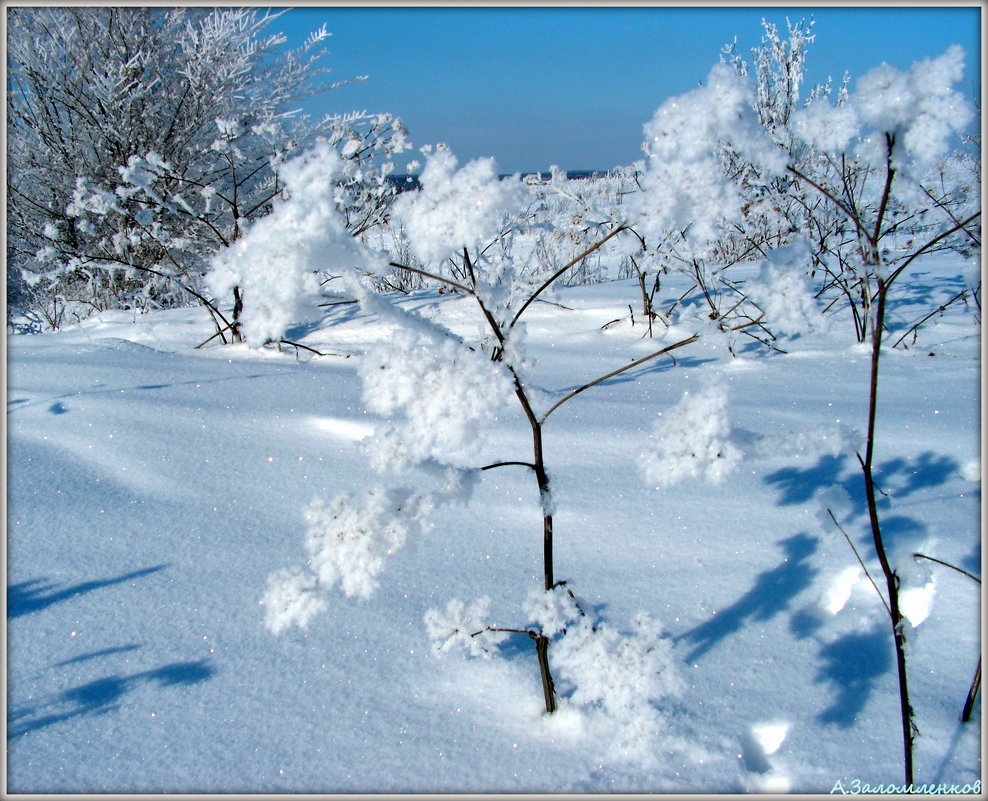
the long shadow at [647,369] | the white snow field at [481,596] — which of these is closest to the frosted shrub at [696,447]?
the white snow field at [481,596]

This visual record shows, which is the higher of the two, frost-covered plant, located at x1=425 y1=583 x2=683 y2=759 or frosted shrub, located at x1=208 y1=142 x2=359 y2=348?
frosted shrub, located at x1=208 y1=142 x2=359 y2=348

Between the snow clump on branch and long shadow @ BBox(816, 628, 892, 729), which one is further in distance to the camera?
long shadow @ BBox(816, 628, 892, 729)

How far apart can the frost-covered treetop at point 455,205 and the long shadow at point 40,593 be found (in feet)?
3.96

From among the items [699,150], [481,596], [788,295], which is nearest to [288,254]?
[699,150]

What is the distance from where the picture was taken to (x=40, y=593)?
1.43 metres

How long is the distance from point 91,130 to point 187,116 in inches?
33.1

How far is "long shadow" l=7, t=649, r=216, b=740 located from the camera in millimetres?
1138

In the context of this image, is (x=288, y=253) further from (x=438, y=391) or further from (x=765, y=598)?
(x=765, y=598)

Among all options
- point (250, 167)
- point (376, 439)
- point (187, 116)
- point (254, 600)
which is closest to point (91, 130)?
point (187, 116)

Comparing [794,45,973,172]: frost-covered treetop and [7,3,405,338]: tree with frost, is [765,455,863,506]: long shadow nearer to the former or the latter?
[794,45,973,172]: frost-covered treetop

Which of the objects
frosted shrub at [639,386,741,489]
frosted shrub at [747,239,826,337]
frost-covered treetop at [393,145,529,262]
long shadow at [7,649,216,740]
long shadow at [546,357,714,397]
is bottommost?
long shadow at [7,649,216,740]

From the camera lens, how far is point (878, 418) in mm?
2268

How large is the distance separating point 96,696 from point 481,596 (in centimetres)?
76

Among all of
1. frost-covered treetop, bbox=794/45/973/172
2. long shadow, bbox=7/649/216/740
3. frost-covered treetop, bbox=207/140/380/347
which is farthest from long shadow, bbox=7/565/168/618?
frost-covered treetop, bbox=794/45/973/172
